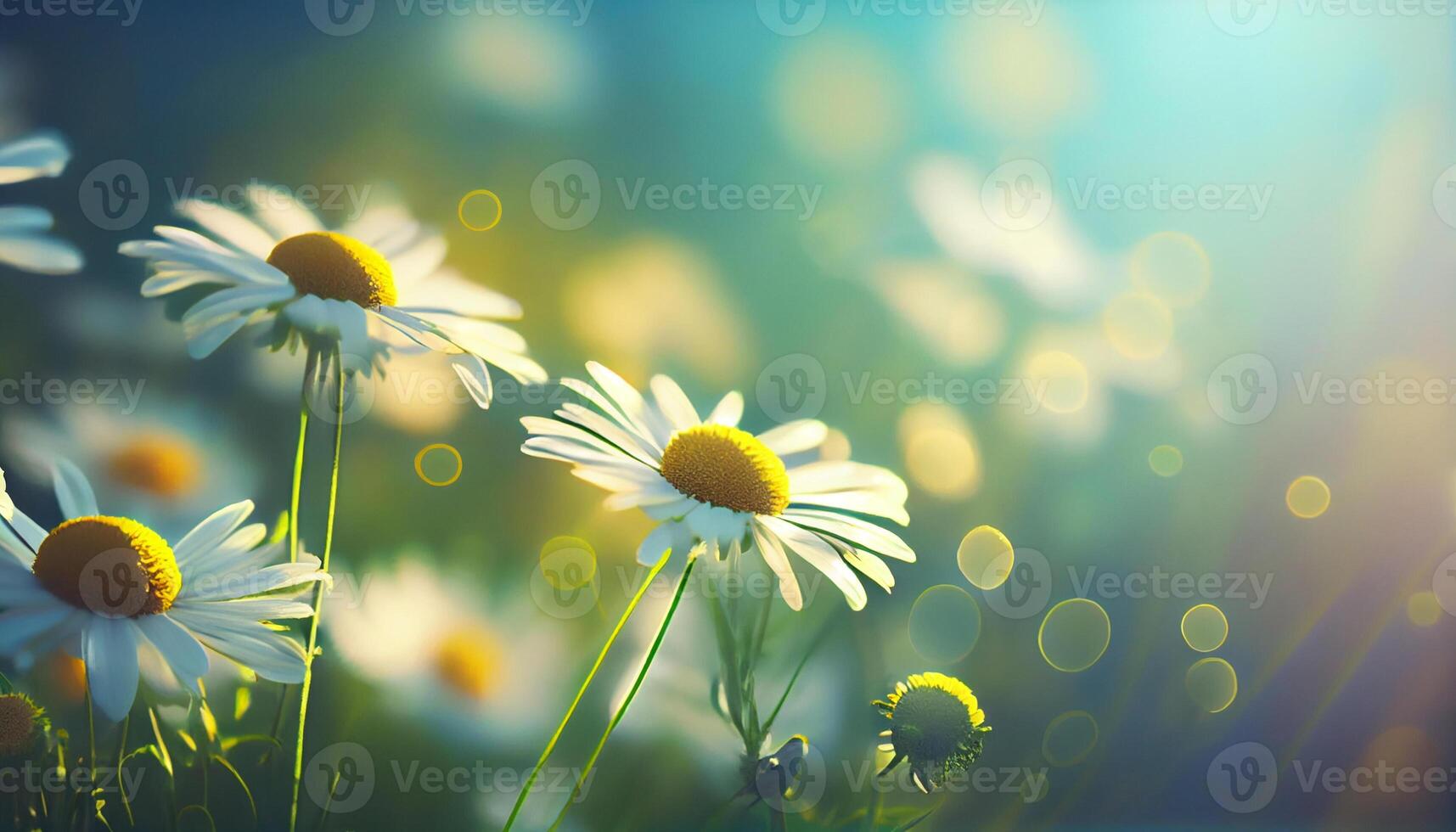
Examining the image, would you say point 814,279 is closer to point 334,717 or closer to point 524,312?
point 524,312

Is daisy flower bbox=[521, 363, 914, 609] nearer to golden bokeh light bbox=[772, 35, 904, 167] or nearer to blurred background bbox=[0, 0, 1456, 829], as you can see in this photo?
blurred background bbox=[0, 0, 1456, 829]

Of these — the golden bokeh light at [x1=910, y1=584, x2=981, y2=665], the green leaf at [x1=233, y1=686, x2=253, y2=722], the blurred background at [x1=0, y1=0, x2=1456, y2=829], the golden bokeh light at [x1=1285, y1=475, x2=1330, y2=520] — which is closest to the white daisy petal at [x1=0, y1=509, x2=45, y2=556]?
the green leaf at [x1=233, y1=686, x2=253, y2=722]

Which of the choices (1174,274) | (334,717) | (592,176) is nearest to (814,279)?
(592,176)

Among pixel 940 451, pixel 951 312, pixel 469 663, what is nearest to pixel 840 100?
pixel 951 312

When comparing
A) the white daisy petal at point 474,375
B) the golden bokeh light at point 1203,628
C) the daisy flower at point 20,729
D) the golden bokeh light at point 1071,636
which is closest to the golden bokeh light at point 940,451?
the golden bokeh light at point 1071,636

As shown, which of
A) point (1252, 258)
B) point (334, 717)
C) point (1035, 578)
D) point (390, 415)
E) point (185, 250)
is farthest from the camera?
point (1252, 258)
